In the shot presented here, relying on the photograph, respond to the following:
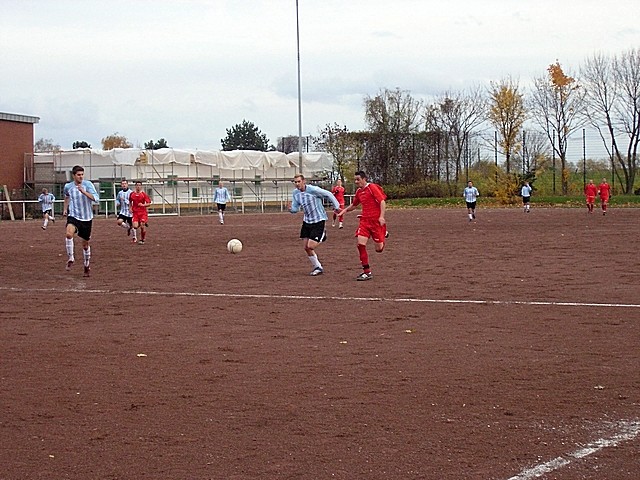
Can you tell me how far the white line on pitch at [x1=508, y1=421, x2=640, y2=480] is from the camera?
210 inches

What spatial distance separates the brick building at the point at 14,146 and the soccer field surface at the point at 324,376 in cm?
4812

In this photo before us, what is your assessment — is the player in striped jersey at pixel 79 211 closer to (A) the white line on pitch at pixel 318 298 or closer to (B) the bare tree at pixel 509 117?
(A) the white line on pitch at pixel 318 298

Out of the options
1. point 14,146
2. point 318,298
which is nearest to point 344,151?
point 14,146

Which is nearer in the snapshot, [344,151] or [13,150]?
[13,150]

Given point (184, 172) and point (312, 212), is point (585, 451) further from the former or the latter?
point (184, 172)

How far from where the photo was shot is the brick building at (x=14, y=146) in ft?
205

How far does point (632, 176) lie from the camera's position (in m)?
64.1

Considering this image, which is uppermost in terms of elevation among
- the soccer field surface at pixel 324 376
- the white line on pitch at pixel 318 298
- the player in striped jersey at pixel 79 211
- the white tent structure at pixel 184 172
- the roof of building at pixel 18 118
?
the roof of building at pixel 18 118

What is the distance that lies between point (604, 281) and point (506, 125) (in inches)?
2168

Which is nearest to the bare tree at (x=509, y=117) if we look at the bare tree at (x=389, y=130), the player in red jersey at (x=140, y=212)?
the bare tree at (x=389, y=130)

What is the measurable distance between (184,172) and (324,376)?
66136 millimetres

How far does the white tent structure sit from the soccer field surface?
46.3 m

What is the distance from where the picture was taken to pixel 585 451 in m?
5.74

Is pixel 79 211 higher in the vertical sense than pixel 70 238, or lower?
higher
